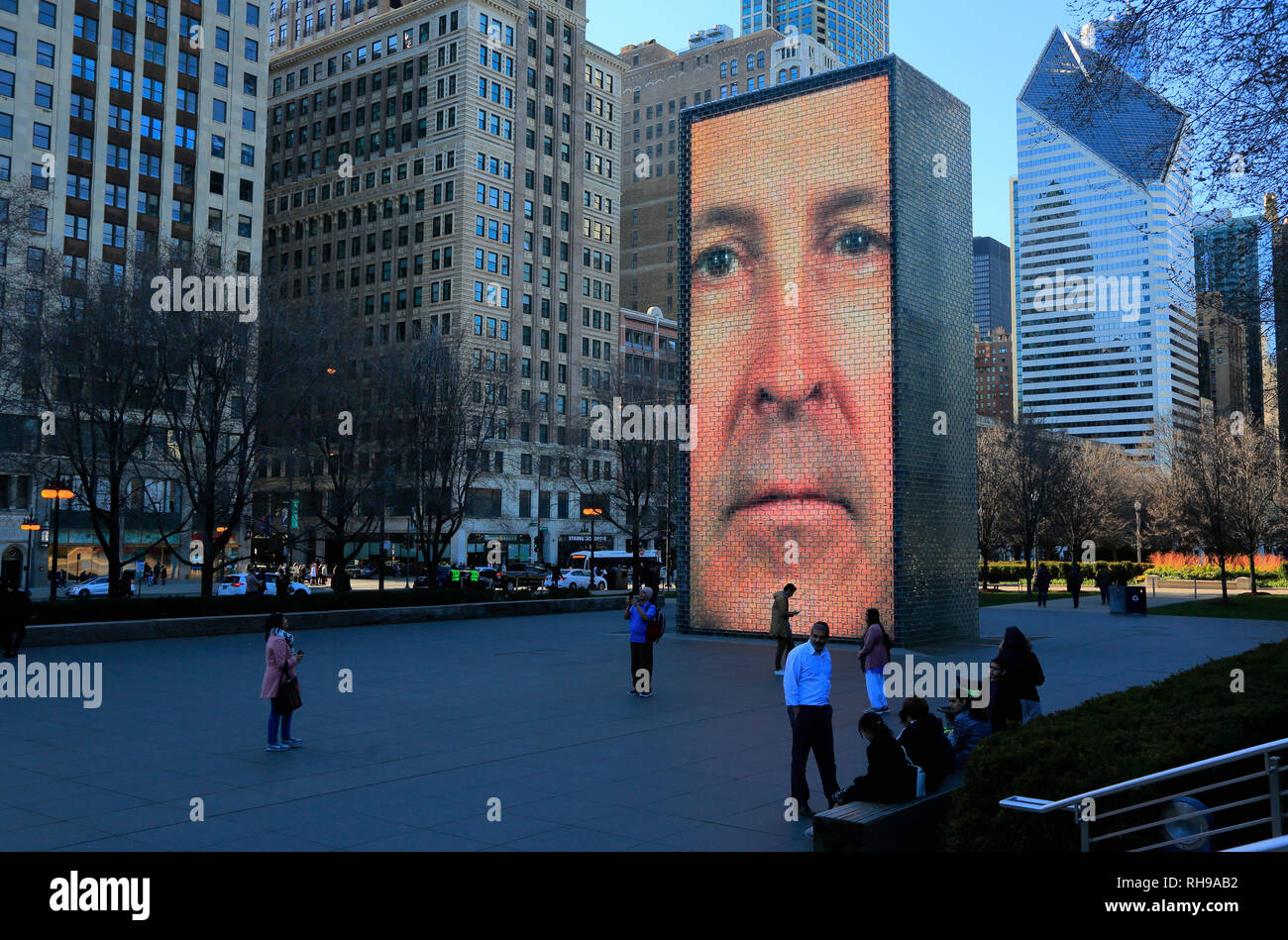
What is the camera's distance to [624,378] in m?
52.2

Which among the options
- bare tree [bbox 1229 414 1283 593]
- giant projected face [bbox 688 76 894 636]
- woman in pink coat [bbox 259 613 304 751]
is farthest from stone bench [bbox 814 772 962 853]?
bare tree [bbox 1229 414 1283 593]

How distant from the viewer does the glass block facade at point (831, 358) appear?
2383 cm

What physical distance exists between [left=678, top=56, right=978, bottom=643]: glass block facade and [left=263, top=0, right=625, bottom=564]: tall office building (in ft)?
166

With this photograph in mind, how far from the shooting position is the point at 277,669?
12031mm

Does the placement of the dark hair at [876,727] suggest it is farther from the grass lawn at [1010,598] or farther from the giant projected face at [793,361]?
the grass lawn at [1010,598]

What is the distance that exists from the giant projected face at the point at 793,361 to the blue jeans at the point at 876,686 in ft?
30.3

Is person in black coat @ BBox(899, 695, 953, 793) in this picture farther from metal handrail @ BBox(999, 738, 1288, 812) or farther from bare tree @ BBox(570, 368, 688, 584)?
bare tree @ BBox(570, 368, 688, 584)

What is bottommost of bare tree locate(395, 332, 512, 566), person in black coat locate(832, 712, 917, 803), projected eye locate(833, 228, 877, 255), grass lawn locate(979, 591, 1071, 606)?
grass lawn locate(979, 591, 1071, 606)

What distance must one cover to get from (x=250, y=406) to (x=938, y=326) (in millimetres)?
19357

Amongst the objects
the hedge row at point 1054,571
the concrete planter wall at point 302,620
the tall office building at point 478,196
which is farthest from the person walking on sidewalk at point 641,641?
the tall office building at point 478,196

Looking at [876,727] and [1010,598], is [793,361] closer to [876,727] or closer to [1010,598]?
[876,727]

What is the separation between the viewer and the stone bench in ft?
23.3
